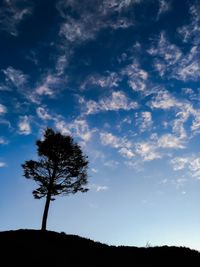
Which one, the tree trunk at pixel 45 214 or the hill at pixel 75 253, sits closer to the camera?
the hill at pixel 75 253

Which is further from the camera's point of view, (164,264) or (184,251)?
(184,251)

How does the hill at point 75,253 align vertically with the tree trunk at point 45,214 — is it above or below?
below

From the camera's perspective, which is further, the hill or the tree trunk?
the tree trunk

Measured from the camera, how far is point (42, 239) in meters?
24.6

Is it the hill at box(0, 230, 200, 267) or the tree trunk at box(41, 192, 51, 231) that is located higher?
the tree trunk at box(41, 192, 51, 231)

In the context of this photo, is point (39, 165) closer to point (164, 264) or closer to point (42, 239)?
point (42, 239)

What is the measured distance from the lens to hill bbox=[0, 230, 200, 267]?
19763 mm

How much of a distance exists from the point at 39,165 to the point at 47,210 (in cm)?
538

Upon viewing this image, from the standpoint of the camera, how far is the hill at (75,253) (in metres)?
19.8

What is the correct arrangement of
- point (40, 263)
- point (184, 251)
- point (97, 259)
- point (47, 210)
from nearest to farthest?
point (40, 263) → point (97, 259) → point (184, 251) → point (47, 210)

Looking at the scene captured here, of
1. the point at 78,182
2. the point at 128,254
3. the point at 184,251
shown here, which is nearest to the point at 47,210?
the point at 78,182

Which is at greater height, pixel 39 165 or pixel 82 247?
pixel 39 165

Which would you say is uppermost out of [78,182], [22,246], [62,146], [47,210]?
[62,146]

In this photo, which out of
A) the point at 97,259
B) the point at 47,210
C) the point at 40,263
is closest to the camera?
the point at 40,263
